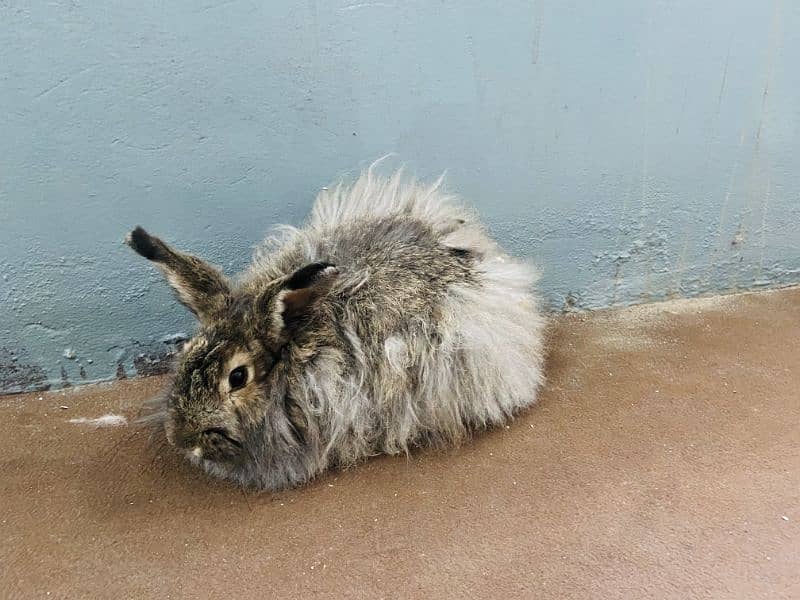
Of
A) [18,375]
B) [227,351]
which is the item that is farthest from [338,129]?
[18,375]

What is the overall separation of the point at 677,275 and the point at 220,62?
194 cm

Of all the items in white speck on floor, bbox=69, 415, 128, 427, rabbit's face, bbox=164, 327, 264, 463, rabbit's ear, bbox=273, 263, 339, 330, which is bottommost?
white speck on floor, bbox=69, 415, 128, 427

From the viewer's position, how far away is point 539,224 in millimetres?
2320

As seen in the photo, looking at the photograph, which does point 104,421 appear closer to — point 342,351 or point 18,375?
point 18,375

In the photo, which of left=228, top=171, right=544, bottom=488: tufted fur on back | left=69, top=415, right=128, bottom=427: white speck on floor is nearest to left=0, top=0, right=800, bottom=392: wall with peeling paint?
left=69, top=415, right=128, bottom=427: white speck on floor

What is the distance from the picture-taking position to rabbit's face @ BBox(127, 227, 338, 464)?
1.54m

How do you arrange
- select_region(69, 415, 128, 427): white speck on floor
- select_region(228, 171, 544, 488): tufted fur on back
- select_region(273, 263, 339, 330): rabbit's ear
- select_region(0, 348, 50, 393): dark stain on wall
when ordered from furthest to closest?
select_region(0, 348, 50, 393): dark stain on wall, select_region(69, 415, 128, 427): white speck on floor, select_region(228, 171, 544, 488): tufted fur on back, select_region(273, 263, 339, 330): rabbit's ear

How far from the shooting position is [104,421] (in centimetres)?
202

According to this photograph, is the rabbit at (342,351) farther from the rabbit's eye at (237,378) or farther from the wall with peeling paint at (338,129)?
the wall with peeling paint at (338,129)

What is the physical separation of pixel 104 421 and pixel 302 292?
→ 3.15 ft

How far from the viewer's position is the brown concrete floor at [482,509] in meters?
1.38

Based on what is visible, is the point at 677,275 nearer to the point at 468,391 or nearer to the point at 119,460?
the point at 468,391

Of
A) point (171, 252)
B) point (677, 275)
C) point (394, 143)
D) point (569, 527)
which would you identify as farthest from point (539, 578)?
point (677, 275)

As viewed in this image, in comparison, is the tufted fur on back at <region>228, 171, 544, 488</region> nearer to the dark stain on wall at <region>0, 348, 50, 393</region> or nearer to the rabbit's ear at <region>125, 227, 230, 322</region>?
the rabbit's ear at <region>125, 227, 230, 322</region>
